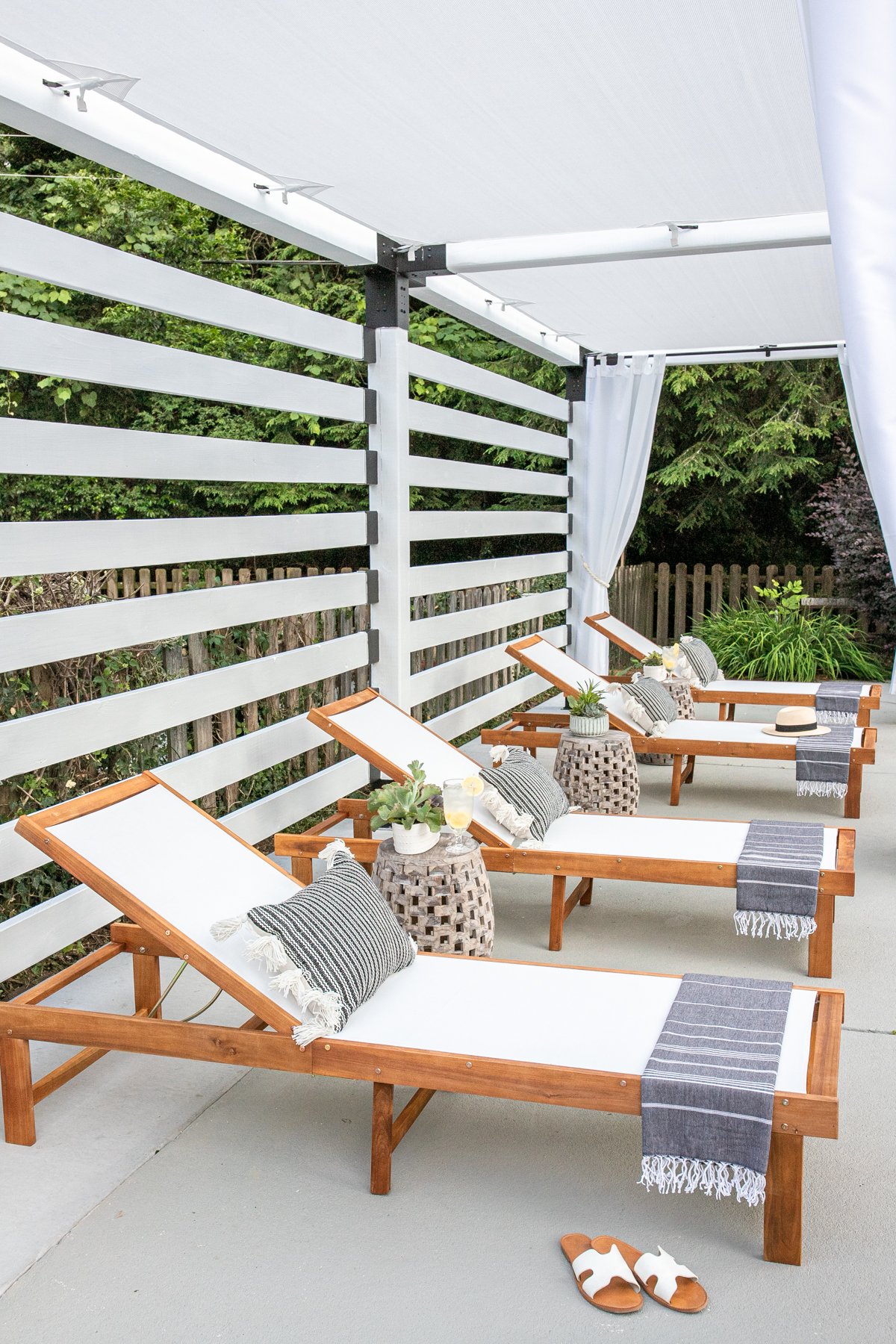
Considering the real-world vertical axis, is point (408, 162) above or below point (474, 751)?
above

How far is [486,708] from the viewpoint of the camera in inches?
305

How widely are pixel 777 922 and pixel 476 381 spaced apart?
436 cm

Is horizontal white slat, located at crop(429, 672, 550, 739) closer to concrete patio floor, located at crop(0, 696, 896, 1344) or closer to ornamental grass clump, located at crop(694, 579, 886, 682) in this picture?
ornamental grass clump, located at crop(694, 579, 886, 682)

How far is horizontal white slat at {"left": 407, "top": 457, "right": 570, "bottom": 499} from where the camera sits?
615 centimetres

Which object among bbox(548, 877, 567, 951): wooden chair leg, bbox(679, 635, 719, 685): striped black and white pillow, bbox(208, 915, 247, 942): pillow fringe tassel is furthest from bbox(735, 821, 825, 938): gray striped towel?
bbox(679, 635, 719, 685): striped black and white pillow

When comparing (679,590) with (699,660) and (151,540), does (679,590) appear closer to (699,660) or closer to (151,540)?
(699,660)

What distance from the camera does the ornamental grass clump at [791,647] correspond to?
10688 mm

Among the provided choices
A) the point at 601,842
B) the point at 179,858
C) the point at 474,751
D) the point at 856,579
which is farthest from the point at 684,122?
the point at 856,579

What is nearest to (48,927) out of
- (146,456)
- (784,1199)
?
(146,456)

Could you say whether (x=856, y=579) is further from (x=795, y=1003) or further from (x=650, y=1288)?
(x=650, y=1288)

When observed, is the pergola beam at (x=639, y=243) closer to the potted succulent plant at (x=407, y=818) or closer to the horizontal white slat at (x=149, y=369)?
the horizontal white slat at (x=149, y=369)

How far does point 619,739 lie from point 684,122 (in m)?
2.69

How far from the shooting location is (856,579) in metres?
11.3

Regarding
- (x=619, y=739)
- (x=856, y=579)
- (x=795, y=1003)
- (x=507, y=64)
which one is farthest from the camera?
(x=856, y=579)
